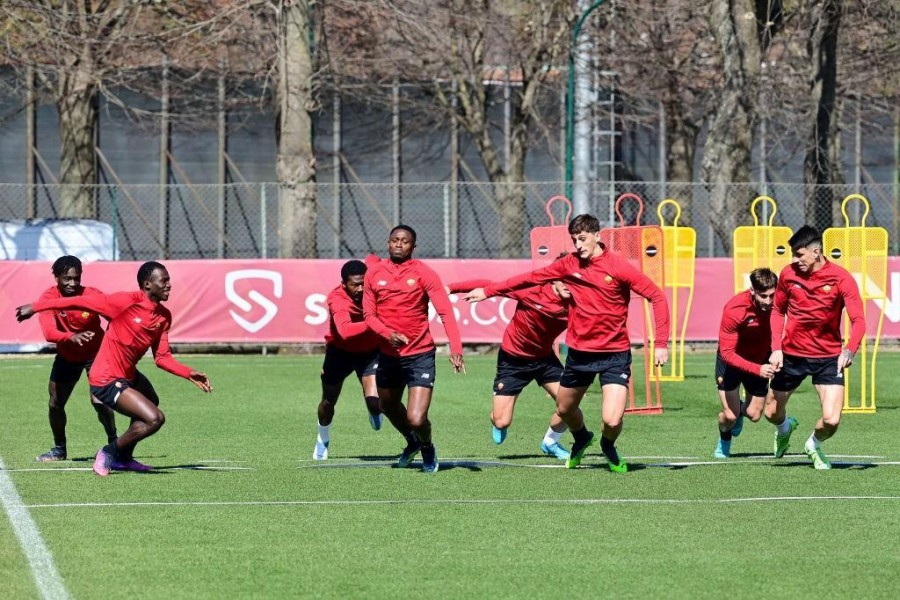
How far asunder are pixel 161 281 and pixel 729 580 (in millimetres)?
5675

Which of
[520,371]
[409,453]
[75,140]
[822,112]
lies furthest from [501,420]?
[75,140]

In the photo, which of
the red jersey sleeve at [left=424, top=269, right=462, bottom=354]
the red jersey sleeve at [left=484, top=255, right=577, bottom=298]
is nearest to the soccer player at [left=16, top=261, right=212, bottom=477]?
the red jersey sleeve at [left=424, top=269, right=462, bottom=354]

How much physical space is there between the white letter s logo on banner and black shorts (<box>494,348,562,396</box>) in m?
13.0

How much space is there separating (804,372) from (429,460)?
3.17 meters

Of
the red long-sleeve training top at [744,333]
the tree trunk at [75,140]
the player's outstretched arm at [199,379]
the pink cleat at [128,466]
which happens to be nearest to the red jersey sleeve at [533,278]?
the red long-sleeve training top at [744,333]

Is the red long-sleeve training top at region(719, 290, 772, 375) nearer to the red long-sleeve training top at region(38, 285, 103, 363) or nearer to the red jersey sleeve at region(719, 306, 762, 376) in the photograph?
the red jersey sleeve at region(719, 306, 762, 376)

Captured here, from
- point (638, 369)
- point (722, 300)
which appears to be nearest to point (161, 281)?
point (638, 369)

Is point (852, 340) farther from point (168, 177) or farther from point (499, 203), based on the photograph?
point (168, 177)

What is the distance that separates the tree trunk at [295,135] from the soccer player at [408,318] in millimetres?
16931

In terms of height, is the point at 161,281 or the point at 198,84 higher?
the point at 198,84

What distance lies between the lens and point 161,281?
12234mm

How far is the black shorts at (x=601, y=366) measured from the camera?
40.2 feet

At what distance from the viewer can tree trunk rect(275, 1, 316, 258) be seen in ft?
96.9

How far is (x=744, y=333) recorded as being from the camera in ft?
45.2
